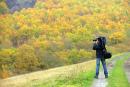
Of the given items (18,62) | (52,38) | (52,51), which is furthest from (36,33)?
(18,62)

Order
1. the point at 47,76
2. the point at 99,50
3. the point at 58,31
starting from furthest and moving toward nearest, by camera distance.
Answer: the point at 58,31
the point at 47,76
the point at 99,50

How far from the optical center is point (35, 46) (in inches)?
4862

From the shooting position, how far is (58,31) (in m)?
157

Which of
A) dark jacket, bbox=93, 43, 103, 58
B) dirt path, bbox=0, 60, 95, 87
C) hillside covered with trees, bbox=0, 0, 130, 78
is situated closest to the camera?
dark jacket, bbox=93, 43, 103, 58

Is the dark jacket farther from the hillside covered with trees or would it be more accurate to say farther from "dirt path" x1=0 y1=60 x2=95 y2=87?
the hillside covered with trees

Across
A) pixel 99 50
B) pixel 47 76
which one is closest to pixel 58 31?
pixel 47 76

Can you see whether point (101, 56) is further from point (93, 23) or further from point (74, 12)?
point (74, 12)

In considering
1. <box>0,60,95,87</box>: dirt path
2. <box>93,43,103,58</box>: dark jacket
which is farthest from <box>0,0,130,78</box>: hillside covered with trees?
<box>93,43,103,58</box>: dark jacket

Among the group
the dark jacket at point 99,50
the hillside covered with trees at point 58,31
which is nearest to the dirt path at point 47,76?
the dark jacket at point 99,50

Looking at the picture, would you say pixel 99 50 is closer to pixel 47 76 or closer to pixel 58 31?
pixel 47 76

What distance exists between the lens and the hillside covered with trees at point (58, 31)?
10144 cm

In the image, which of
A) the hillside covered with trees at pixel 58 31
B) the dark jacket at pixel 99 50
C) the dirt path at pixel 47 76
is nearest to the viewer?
the dark jacket at pixel 99 50

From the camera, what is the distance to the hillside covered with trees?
101 m

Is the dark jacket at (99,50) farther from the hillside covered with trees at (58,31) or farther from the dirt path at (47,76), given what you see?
the hillside covered with trees at (58,31)
